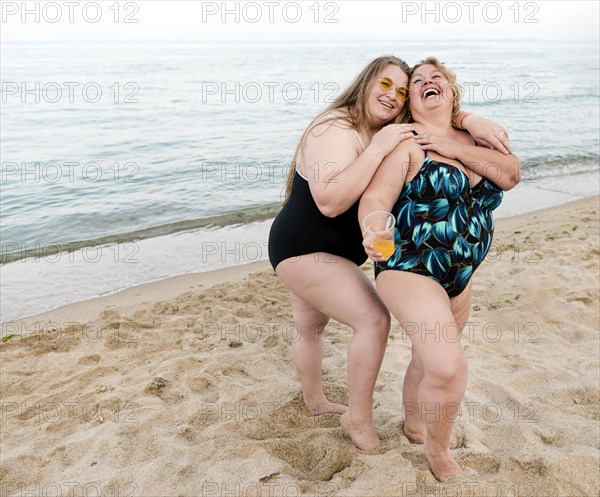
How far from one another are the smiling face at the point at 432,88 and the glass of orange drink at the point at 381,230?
743mm

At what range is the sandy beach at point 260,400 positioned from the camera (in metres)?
2.88

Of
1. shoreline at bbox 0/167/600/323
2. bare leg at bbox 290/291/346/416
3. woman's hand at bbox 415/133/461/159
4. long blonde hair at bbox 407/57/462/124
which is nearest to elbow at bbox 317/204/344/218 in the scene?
woman's hand at bbox 415/133/461/159

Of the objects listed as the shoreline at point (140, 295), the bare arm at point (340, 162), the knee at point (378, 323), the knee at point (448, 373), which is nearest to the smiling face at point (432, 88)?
the bare arm at point (340, 162)

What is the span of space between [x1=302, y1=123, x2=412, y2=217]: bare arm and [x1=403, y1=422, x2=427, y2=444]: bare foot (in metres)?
1.33

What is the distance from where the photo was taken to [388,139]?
2629 millimetres

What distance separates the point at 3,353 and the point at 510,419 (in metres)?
3.78

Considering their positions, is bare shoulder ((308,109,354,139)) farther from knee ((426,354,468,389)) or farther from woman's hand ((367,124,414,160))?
knee ((426,354,468,389))

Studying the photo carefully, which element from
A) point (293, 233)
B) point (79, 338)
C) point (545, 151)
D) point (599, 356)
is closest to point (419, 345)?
point (293, 233)

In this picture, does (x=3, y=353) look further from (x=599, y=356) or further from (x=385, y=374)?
(x=599, y=356)

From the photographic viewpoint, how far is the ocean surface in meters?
7.29

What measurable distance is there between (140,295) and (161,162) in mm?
6787

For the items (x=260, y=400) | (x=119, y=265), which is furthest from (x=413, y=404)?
(x=119, y=265)

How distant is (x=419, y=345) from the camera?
2.47 metres

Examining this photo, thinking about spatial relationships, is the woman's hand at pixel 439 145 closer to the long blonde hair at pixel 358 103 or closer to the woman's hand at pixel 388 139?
the woman's hand at pixel 388 139
